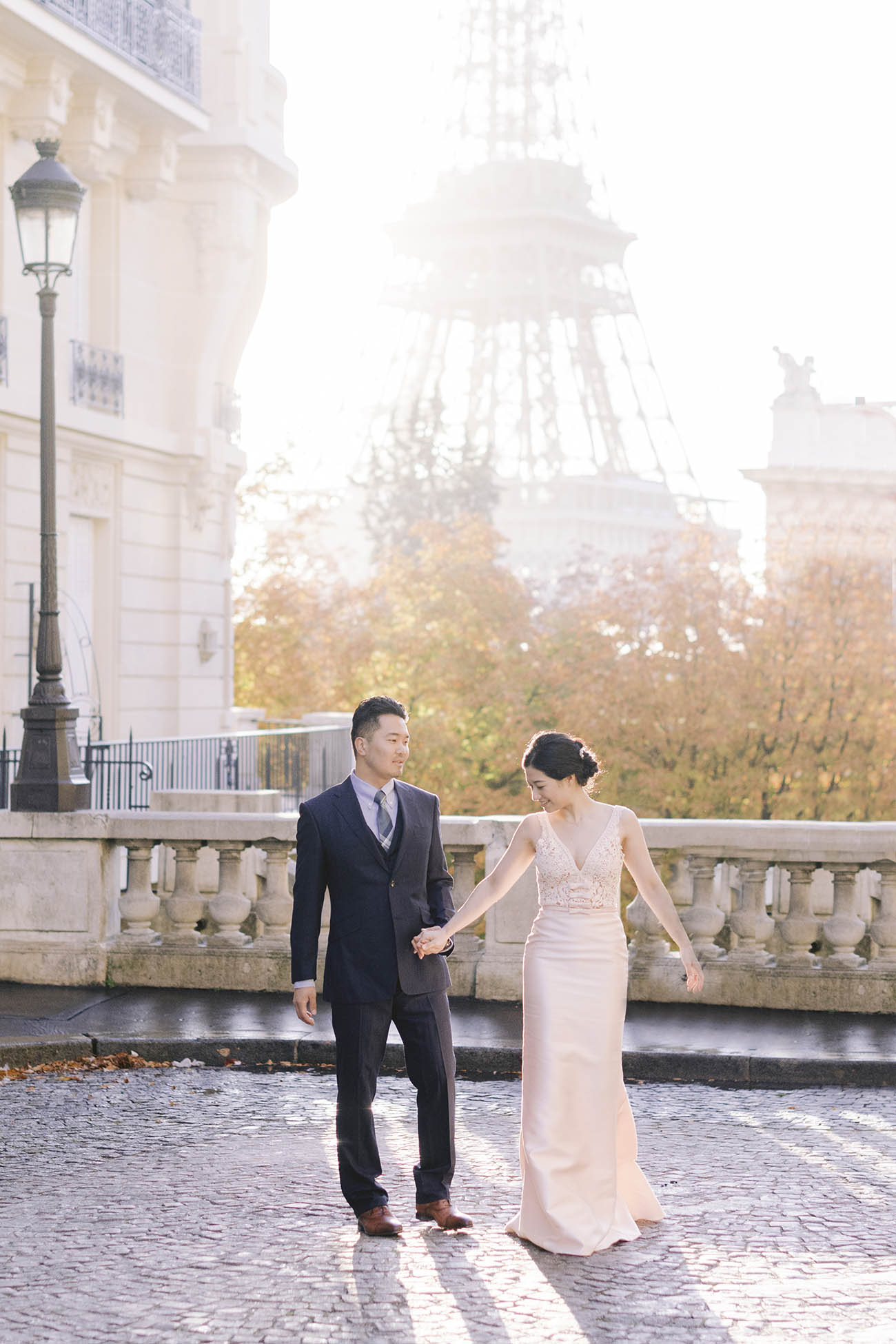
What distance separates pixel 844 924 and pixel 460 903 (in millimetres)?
2093

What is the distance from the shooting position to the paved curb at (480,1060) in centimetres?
760

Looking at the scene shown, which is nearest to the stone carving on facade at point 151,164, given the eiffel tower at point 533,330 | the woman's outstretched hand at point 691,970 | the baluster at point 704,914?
the baluster at point 704,914

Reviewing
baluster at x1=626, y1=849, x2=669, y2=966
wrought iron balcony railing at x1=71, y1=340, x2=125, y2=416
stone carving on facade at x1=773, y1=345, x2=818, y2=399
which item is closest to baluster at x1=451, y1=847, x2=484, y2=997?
baluster at x1=626, y1=849, x2=669, y2=966

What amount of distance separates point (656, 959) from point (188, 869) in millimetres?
2671

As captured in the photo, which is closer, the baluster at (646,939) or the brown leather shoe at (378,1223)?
the brown leather shoe at (378,1223)

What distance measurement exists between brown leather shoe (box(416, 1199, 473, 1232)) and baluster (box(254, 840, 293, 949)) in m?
4.32

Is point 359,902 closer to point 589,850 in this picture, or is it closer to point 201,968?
point 589,850

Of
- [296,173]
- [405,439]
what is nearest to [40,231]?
[296,173]

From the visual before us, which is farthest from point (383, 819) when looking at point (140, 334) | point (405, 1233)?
point (140, 334)

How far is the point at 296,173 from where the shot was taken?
2362 centimetres

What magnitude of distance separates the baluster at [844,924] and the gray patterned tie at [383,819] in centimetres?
411

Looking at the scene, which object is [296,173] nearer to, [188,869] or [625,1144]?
[188,869]

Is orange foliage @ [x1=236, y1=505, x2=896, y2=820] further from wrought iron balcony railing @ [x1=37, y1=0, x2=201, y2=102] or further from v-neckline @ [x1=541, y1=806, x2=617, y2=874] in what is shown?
v-neckline @ [x1=541, y1=806, x2=617, y2=874]

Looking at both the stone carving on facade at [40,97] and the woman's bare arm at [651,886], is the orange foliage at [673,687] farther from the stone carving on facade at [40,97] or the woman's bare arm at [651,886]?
the woman's bare arm at [651,886]
